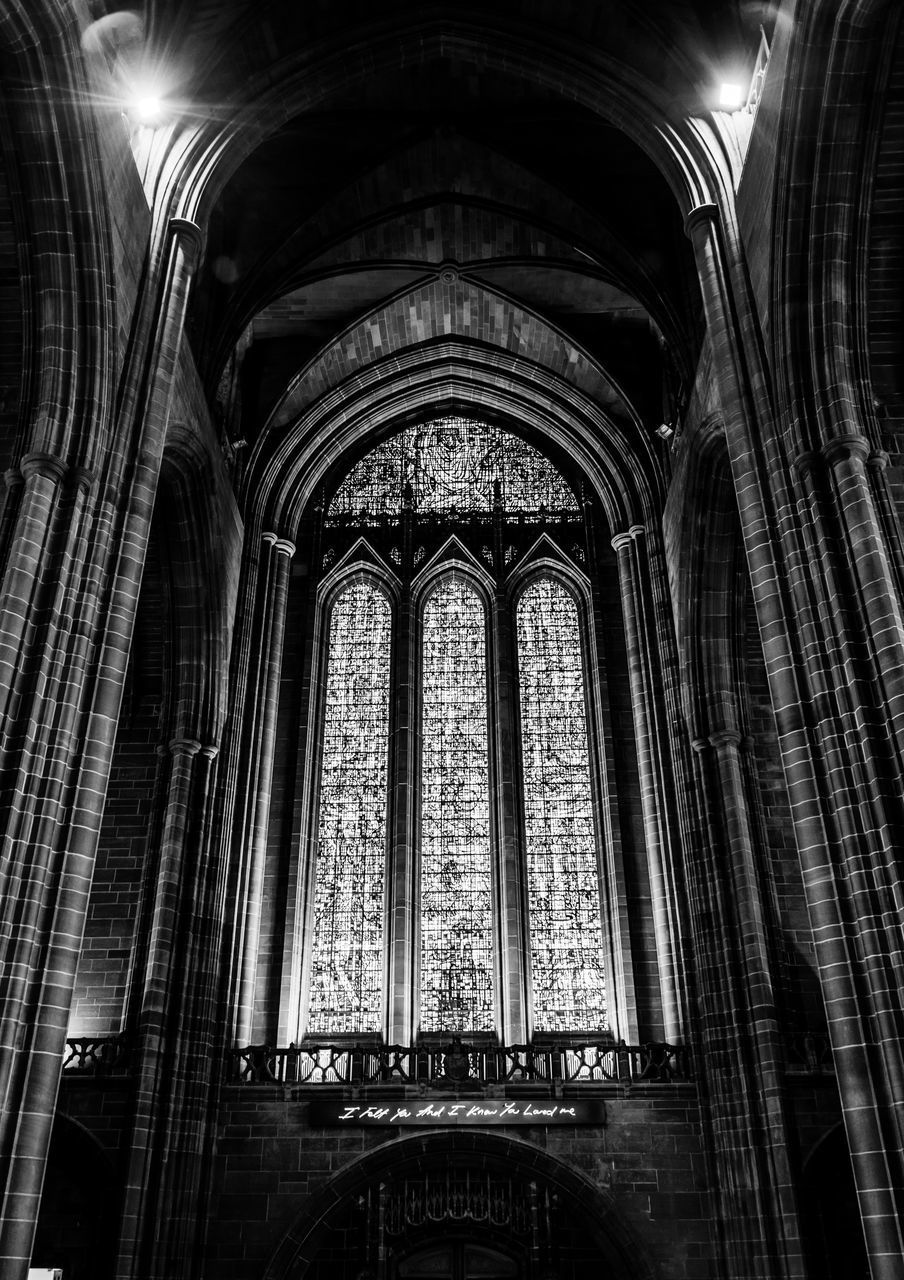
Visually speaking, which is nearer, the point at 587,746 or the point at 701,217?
the point at 701,217

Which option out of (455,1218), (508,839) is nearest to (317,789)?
(508,839)

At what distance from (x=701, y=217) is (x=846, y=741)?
6.57 m

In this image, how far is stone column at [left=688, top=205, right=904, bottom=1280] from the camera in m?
7.93

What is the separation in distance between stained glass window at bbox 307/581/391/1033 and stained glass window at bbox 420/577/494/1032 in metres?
0.67

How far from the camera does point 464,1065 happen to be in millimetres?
13516

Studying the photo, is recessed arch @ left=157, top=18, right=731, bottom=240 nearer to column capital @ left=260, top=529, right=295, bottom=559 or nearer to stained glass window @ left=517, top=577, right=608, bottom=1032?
column capital @ left=260, top=529, right=295, bottom=559

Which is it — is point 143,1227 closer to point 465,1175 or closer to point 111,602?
point 465,1175

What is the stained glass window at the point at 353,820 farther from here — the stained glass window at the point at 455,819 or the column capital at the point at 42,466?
the column capital at the point at 42,466

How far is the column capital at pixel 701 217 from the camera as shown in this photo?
12.5 metres

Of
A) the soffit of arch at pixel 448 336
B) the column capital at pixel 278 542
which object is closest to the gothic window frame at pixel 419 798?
the column capital at pixel 278 542

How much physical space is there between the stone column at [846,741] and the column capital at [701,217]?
7.70 feet

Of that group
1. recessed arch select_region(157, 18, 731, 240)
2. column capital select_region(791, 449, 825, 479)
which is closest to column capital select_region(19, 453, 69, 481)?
recessed arch select_region(157, 18, 731, 240)

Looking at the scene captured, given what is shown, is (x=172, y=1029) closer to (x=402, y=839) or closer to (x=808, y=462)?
(x=402, y=839)

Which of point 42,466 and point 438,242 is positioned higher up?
point 438,242
